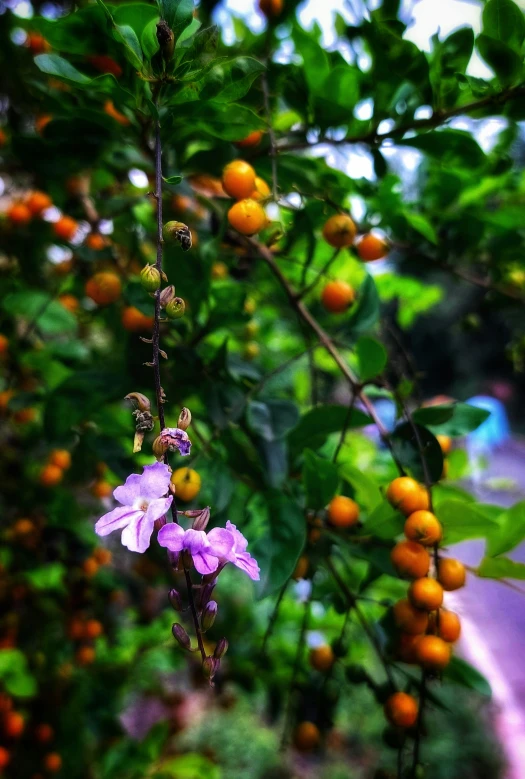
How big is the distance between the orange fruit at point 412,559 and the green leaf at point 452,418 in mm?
120

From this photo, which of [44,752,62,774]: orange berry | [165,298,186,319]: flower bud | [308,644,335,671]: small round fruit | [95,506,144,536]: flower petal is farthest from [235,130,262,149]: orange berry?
[44,752,62,774]: orange berry

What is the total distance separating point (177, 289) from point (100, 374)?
142 mm

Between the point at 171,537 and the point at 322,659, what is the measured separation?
16.9 inches

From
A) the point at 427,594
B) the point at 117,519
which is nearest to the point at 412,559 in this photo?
the point at 427,594

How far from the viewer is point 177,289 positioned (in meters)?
0.58

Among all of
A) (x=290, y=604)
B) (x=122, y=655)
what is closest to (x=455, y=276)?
(x=290, y=604)

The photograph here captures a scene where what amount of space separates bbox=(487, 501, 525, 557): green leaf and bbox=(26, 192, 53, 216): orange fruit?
76 centimetres

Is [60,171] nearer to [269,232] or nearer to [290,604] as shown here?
[269,232]

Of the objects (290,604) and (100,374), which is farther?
(290,604)

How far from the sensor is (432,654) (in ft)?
1.58

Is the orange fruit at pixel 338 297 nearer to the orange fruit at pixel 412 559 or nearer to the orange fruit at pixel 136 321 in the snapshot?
the orange fruit at pixel 136 321

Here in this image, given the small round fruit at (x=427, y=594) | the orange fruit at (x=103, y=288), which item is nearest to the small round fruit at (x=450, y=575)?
the small round fruit at (x=427, y=594)

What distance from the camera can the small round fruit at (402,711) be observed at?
532mm

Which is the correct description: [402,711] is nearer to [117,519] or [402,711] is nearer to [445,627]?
[445,627]
